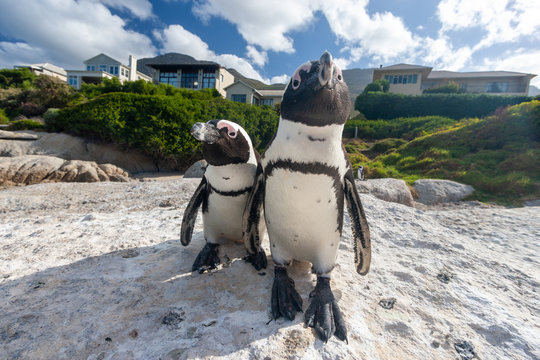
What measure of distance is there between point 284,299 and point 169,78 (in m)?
29.2

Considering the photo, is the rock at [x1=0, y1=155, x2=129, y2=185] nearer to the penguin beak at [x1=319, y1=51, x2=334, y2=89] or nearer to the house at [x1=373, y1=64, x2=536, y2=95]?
the penguin beak at [x1=319, y1=51, x2=334, y2=89]

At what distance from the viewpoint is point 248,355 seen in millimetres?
968

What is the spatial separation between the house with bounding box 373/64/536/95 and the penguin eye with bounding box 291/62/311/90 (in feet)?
91.9

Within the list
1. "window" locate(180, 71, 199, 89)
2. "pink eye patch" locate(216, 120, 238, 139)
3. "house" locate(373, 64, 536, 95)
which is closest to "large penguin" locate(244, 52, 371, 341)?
"pink eye patch" locate(216, 120, 238, 139)

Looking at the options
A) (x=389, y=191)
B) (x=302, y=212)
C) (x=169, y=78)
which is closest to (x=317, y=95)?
(x=302, y=212)

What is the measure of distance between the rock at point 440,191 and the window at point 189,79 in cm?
2428

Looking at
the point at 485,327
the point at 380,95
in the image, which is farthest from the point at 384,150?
the point at 485,327

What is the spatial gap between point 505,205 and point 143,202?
22.0 feet

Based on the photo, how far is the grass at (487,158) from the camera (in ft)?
19.4

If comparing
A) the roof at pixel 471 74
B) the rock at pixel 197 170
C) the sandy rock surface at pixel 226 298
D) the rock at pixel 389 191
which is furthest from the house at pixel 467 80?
the sandy rock surface at pixel 226 298

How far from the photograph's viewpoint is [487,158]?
7.65 meters

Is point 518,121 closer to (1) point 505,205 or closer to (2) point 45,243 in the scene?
(1) point 505,205

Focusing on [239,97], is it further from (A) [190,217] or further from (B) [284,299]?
(B) [284,299]

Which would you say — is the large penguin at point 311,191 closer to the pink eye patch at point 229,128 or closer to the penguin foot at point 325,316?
the penguin foot at point 325,316
